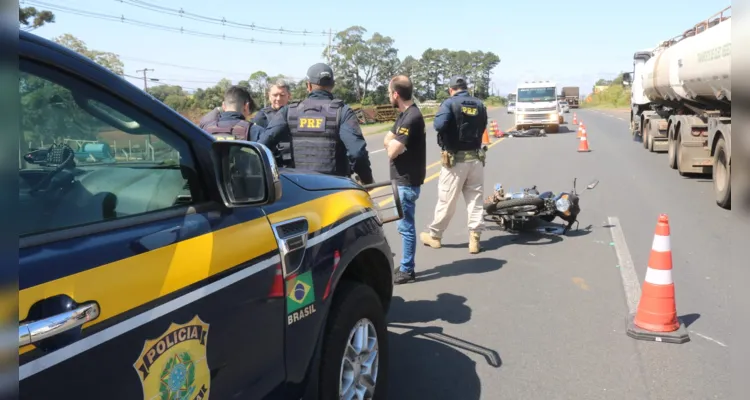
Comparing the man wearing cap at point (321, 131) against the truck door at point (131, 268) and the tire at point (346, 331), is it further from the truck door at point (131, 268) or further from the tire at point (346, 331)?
the truck door at point (131, 268)

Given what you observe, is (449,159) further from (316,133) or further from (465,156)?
(316,133)

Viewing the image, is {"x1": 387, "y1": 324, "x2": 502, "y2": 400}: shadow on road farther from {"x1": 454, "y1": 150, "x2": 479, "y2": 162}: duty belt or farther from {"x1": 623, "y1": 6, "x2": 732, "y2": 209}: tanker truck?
{"x1": 623, "y1": 6, "x2": 732, "y2": 209}: tanker truck

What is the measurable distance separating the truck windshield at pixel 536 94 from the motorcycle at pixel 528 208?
863 inches

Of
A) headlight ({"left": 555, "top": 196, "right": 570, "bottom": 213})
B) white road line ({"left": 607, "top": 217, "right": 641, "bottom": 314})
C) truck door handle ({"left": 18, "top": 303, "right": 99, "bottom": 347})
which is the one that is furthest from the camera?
headlight ({"left": 555, "top": 196, "right": 570, "bottom": 213})

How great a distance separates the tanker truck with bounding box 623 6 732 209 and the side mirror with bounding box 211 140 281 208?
19.4ft

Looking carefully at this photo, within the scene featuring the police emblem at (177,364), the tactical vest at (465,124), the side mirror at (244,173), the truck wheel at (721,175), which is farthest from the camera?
the truck wheel at (721,175)

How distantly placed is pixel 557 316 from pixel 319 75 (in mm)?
2622

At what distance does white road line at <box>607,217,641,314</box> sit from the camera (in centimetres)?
528

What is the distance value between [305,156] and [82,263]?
330 centimetres

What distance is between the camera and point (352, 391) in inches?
121

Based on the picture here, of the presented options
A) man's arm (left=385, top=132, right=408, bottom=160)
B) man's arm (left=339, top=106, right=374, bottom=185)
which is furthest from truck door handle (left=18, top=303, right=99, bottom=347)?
man's arm (left=385, top=132, right=408, bottom=160)

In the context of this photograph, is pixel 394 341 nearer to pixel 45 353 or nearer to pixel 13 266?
pixel 45 353

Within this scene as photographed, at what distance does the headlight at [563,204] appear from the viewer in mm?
7595

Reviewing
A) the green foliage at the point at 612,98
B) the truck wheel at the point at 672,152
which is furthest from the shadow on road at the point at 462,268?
the green foliage at the point at 612,98
